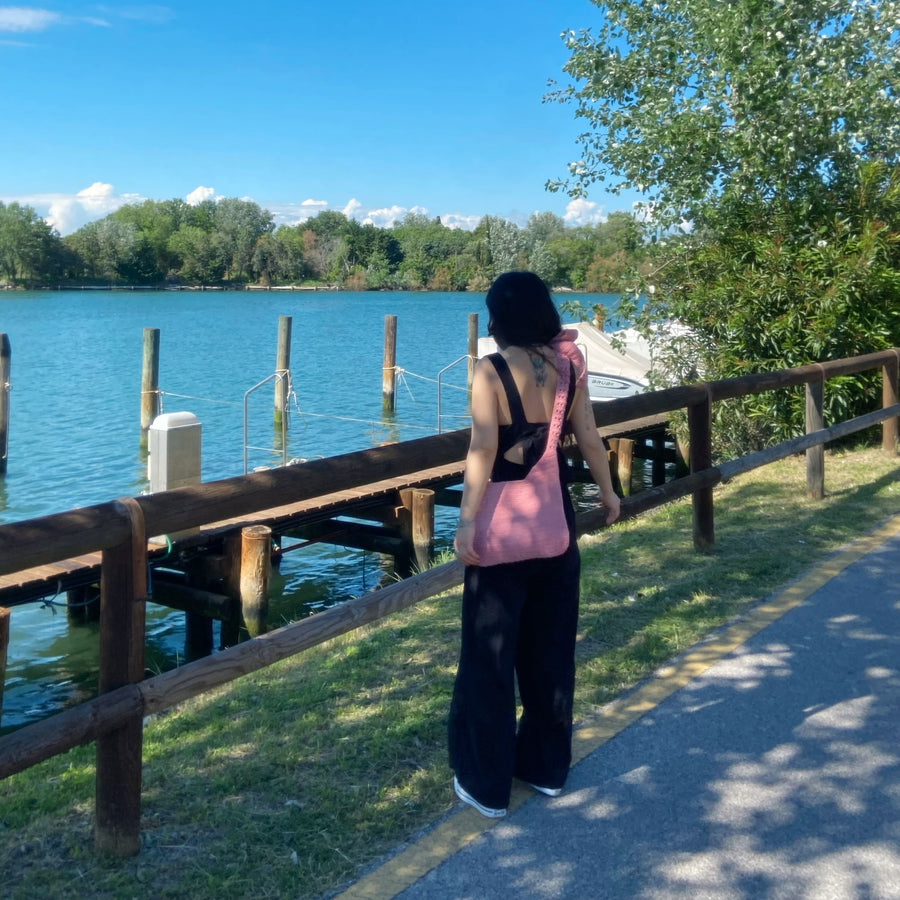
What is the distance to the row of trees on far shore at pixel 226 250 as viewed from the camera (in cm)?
10575

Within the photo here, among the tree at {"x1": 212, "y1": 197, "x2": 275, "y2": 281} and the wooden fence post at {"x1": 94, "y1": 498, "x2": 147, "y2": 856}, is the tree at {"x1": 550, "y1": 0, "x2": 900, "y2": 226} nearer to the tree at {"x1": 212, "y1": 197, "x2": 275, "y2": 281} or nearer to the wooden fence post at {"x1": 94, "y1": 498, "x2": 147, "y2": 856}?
the wooden fence post at {"x1": 94, "y1": 498, "x2": 147, "y2": 856}

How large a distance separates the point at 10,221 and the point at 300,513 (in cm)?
10073

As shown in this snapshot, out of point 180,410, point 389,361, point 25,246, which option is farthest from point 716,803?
point 25,246

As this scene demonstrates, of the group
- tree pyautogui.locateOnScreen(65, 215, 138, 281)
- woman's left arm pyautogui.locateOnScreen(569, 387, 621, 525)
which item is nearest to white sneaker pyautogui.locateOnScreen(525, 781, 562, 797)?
woman's left arm pyautogui.locateOnScreen(569, 387, 621, 525)

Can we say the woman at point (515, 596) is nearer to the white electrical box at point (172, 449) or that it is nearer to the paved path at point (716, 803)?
the paved path at point (716, 803)

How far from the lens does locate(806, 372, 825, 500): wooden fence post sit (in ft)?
27.5

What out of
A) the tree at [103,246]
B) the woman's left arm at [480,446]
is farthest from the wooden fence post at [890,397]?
the tree at [103,246]

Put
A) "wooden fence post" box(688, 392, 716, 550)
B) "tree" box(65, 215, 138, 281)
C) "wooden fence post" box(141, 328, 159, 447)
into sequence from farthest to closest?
"tree" box(65, 215, 138, 281) < "wooden fence post" box(141, 328, 159, 447) < "wooden fence post" box(688, 392, 716, 550)

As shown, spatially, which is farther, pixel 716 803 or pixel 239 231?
pixel 239 231

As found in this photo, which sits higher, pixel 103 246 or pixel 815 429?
pixel 103 246

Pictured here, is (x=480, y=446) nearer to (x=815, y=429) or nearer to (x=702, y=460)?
(x=702, y=460)

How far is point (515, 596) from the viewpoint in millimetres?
3549

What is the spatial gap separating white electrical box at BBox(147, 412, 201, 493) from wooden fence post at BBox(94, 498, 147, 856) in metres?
6.84

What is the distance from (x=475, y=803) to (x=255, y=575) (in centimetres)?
682
